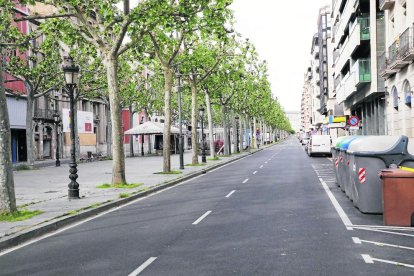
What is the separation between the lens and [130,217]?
36.0 ft

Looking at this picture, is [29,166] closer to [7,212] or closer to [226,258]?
[7,212]

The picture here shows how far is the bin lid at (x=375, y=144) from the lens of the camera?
10.4 metres

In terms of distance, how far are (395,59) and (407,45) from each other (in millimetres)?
2534

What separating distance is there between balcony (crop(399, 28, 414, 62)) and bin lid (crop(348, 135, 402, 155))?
12.7 metres

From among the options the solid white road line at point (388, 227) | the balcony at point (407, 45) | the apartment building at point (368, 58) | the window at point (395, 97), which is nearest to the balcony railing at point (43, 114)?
the apartment building at point (368, 58)

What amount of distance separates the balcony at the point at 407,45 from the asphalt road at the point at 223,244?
12647 millimetres

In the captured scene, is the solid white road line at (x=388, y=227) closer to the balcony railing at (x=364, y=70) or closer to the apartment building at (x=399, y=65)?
the apartment building at (x=399, y=65)

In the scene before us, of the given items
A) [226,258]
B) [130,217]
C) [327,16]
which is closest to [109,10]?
[130,217]

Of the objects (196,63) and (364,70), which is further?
(364,70)

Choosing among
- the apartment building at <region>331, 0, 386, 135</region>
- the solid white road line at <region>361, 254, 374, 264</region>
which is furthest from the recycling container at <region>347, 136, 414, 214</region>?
the apartment building at <region>331, 0, 386, 135</region>

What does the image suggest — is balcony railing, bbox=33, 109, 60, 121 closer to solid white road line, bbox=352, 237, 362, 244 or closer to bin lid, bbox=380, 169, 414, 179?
bin lid, bbox=380, 169, 414, 179

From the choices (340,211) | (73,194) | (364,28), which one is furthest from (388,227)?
(364,28)

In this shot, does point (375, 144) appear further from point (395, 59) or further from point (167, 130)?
point (395, 59)

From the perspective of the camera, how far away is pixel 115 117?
17359 millimetres
